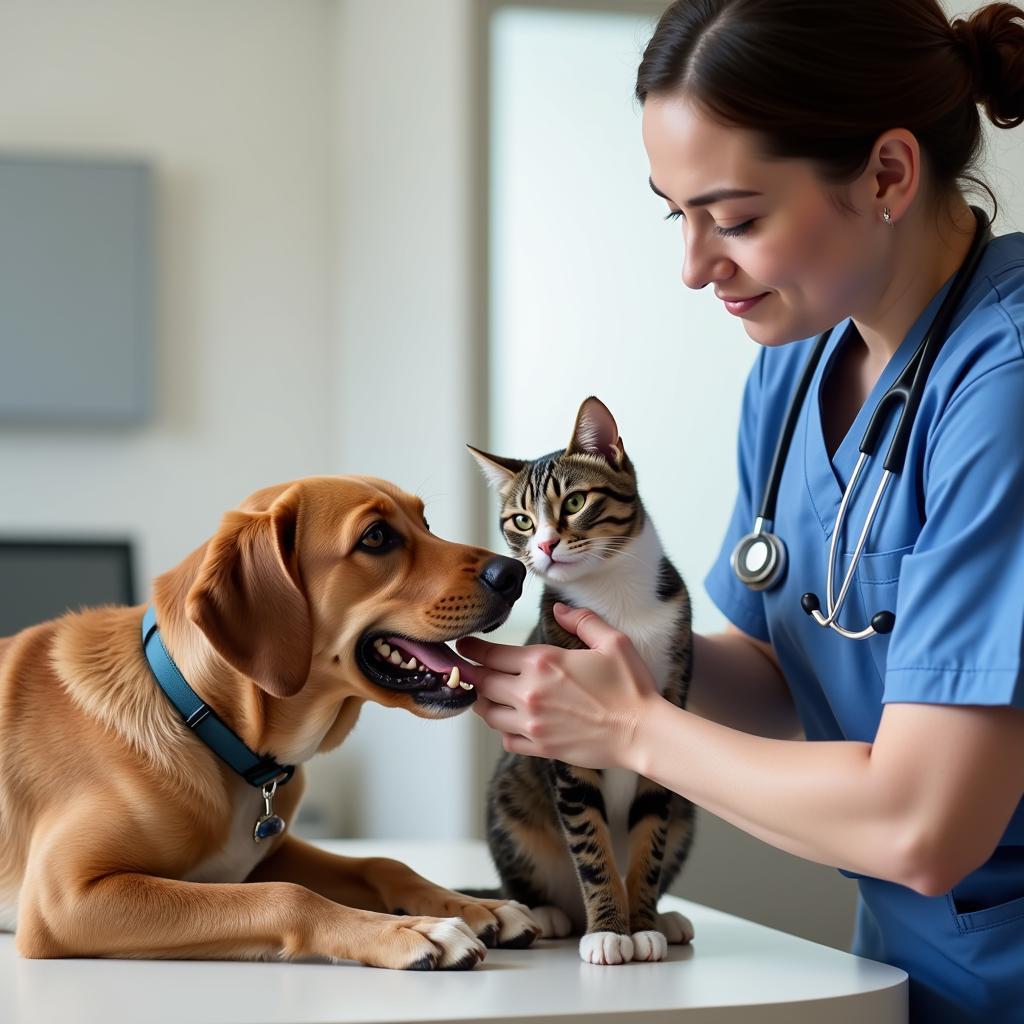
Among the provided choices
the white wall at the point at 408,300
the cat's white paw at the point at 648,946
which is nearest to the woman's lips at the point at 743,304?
the cat's white paw at the point at 648,946

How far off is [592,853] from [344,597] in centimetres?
36

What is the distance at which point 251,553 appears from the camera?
1.22 meters

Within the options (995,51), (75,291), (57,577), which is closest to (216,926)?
(995,51)

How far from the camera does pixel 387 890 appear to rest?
130 cm

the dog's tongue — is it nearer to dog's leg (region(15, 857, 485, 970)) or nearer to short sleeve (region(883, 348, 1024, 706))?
dog's leg (region(15, 857, 485, 970))

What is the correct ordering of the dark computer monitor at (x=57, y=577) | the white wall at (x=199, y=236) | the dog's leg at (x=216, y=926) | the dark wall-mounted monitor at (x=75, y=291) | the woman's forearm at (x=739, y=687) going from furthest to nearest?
the white wall at (x=199, y=236) < the dark wall-mounted monitor at (x=75, y=291) < the dark computer monitor at (x=57, y=577) < the woman's forearm at (x=739, y=687) < the dog's leg at (x=216, y=926)

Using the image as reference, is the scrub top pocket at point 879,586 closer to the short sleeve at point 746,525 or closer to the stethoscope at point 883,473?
the stethoscope at point 883,473

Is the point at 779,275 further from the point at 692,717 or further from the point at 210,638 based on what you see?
the point at 210,638

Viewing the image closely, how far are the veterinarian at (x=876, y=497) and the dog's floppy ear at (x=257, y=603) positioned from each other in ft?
0.61

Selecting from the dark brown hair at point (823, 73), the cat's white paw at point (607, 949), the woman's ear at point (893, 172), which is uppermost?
the dark brown hair at point (823, 73)

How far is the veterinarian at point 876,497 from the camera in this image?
0.98 meters

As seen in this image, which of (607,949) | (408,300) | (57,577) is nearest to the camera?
(607,949)

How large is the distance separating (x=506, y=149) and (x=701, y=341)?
25.3 inches

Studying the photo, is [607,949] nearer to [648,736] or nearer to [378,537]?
[648,736]
